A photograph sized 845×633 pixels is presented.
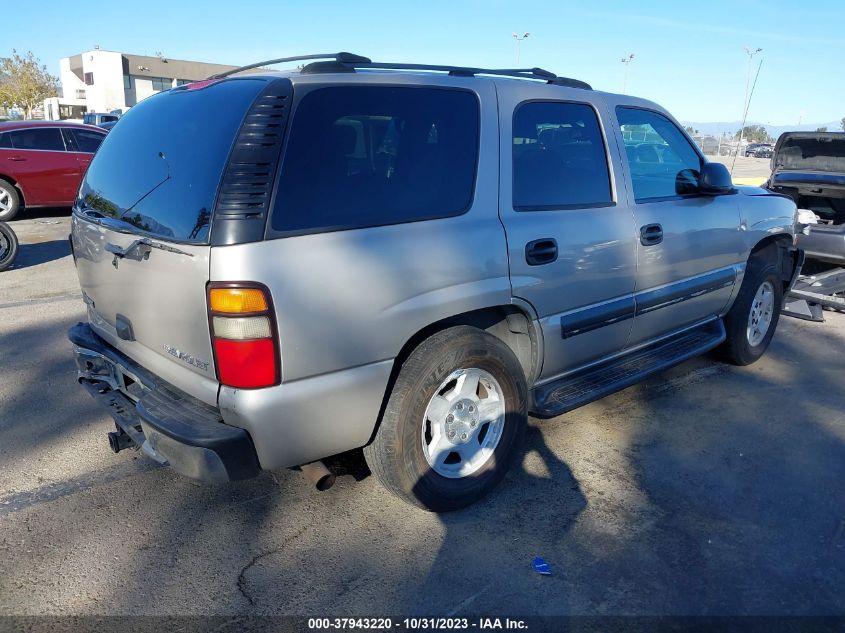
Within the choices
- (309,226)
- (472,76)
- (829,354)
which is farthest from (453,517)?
(829,354)

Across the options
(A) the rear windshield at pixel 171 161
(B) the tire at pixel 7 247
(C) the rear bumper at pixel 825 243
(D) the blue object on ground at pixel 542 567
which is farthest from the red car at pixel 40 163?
(D) the blue object on ground at pixel 542 567

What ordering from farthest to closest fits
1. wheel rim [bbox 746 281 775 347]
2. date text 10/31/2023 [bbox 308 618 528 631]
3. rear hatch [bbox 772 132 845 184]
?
rear hatch [bbox 772 132 845 184] → wheel rim [bbox 746 281 775 347] → date text 10/31/2023 [bbox 308 618 528 631]

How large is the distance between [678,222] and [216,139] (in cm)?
277

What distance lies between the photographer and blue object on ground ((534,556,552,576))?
2.68 metres

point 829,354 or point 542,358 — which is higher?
point 542,358

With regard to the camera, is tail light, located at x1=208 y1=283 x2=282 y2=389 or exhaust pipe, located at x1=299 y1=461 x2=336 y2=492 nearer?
tail light, located at x1=208 y1=283 x2=282 y2=389

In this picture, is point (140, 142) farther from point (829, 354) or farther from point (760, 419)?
point (829, 354)

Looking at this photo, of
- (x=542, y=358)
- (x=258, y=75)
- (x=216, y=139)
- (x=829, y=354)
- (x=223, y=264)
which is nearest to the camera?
(x=223, y=264)

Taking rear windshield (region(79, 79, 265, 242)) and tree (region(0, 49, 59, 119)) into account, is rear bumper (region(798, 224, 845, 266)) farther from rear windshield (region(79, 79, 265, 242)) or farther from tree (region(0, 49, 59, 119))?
tree (region(0, 49, 59, 119))

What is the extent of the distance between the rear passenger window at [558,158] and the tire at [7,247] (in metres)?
7.06

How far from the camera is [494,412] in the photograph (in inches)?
125

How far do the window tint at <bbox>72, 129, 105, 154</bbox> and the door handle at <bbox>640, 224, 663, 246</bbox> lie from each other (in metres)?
11.0

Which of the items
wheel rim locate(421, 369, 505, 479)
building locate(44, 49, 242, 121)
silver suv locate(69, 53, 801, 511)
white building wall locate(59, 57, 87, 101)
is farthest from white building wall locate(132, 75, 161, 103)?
wheel rim locate(421, 369, 505, 479)

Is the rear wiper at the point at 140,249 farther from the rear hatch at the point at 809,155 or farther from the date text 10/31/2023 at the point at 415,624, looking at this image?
the rear hatch at the point at 809,155
